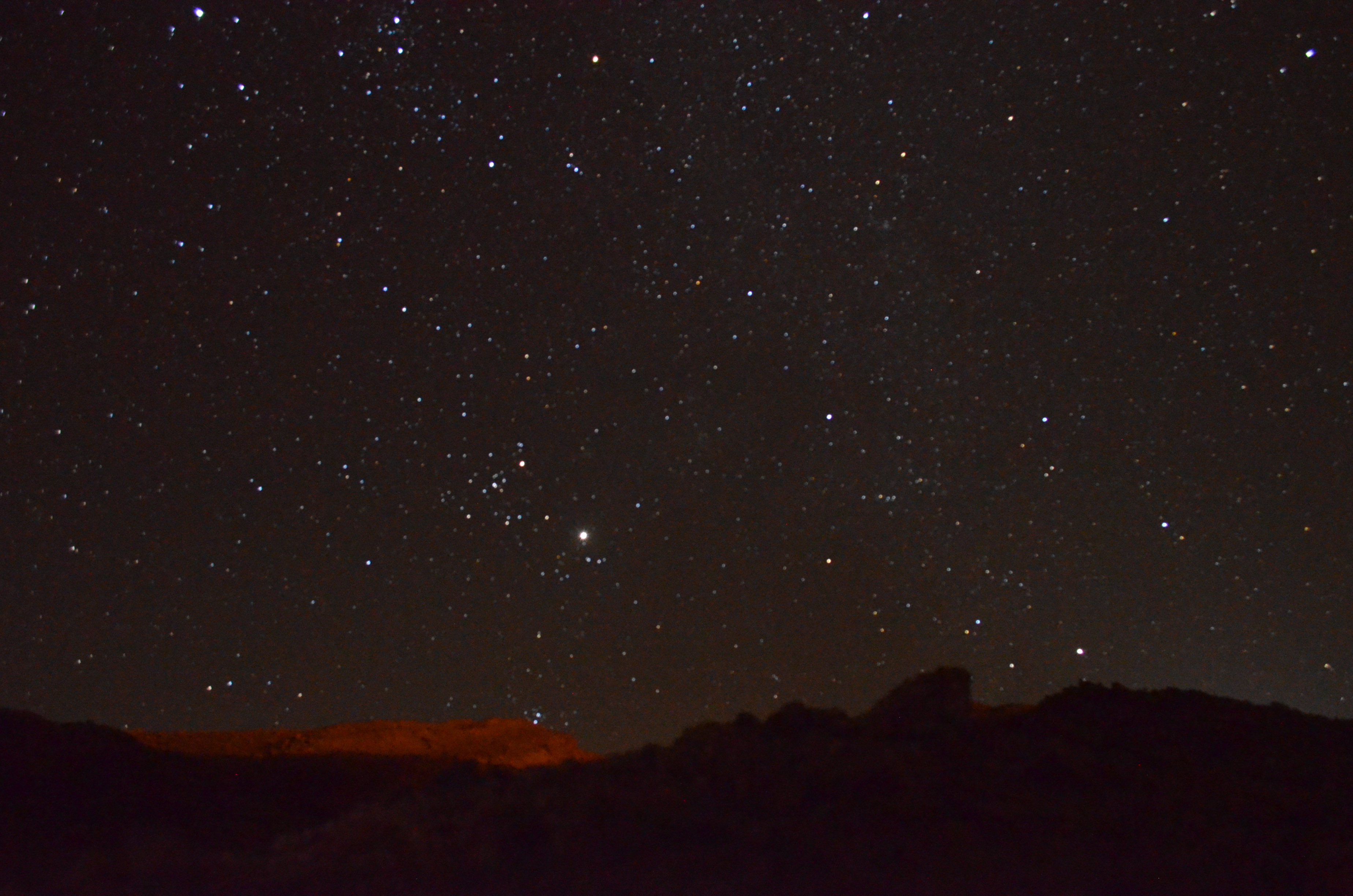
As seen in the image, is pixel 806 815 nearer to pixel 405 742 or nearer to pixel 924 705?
pixel 924 705

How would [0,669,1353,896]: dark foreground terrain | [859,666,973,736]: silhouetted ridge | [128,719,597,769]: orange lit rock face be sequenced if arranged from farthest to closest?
[128,719,597,769]: orange lit rock face < [859,666,973,736]: silhouetted ridge < [0,669,1353,896]: dark foreground terrain

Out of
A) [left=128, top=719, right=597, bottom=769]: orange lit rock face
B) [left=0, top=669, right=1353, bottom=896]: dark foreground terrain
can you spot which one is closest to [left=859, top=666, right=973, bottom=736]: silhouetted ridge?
[left=0, top=669, right=1353, bottom=896]: dark foreground terrain

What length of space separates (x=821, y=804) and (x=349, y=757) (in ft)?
22.2

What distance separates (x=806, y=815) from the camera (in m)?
6.62

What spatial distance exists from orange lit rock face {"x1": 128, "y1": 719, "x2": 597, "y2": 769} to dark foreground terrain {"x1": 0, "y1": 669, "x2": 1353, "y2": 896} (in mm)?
3561

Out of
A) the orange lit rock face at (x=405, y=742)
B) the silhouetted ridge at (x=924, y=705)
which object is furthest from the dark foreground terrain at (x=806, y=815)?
the orange lit rock face at (x=405, y=742)

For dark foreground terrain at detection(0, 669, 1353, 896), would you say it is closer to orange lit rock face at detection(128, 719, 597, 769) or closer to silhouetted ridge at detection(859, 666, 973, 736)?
silhouetted ridge at detection(859, 666, 973, 736)

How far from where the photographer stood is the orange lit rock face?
12.9 m

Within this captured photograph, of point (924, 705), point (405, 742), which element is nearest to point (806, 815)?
point (924, 705)

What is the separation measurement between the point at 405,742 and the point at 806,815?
9.34m

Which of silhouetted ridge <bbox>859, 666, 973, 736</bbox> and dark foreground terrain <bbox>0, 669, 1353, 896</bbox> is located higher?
silhouetted ridge <bbox>859, 666, 973, 736</bbox>

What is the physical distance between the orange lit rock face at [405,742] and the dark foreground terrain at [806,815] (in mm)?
3561

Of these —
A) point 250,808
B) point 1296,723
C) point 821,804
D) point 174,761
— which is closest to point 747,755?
point 821,804

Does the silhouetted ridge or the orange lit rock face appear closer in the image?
the silhouetted ridge
